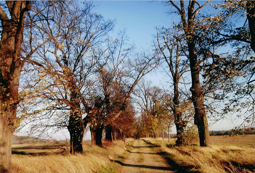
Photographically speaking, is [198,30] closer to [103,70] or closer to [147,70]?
[103,70]

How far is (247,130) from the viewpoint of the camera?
620cm

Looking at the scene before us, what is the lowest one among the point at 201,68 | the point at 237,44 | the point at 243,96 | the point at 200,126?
the point at 200,126

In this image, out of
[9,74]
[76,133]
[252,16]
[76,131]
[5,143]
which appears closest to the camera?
[252,16]

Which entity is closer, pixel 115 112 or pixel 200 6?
pixel 200 6

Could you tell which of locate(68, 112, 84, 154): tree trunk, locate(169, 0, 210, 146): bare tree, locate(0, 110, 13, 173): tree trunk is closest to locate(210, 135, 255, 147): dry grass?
locate(169, 0, 210, 146): bare tree

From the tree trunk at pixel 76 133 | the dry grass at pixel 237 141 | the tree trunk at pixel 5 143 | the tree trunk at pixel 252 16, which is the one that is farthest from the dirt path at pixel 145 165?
the tree trunk at pixel 252 16

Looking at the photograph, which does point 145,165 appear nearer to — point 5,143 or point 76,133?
point 76,133

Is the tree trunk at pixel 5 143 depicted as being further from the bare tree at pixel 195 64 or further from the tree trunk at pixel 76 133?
the bare tree at pixel 195 64

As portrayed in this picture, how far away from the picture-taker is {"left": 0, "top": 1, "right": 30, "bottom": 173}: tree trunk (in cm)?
624

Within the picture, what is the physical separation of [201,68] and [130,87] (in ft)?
38.4

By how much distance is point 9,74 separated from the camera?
661 cm

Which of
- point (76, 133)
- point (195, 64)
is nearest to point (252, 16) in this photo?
point (195, 64)

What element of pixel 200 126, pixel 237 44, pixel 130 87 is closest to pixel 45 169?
pixel 237 44

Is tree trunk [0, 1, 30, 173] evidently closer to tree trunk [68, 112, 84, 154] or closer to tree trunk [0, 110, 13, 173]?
tree trunk [0, 110, 13, 173]
